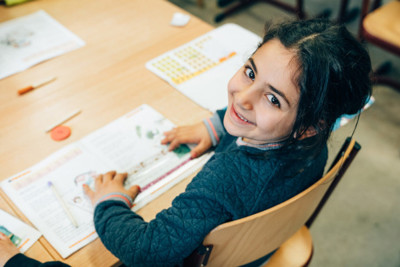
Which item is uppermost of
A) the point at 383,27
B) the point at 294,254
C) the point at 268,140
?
the point at 268,140

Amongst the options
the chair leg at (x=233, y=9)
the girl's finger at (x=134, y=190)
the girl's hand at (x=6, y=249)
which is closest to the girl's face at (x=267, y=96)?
the girl's finger at (x=134, y=190)

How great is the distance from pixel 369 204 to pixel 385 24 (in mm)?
953

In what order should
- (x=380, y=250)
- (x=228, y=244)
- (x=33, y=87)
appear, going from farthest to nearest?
1. (x=380, y=250)
2. (x=33, y=87)
3. (x=228, y=244)

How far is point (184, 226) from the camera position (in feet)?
2.03

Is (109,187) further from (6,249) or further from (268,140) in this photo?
(268,140)

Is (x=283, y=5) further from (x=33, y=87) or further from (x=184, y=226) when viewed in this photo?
(x=184, y=226)

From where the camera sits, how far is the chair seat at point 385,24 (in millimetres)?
1692

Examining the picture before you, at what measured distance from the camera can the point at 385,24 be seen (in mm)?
1759

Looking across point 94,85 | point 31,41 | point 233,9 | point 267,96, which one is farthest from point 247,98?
point 233,9

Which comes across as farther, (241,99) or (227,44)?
(227,44)

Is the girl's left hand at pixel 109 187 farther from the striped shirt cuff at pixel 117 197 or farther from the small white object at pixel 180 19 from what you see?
the small white object at pixel 180 19

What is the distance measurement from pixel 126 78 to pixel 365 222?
1.30 m

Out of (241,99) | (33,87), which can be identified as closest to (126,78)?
(33,87)

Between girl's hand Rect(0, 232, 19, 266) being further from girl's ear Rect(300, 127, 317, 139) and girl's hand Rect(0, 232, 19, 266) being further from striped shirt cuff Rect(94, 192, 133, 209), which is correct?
girl's ear Rect(300, 127, 317, 139)
